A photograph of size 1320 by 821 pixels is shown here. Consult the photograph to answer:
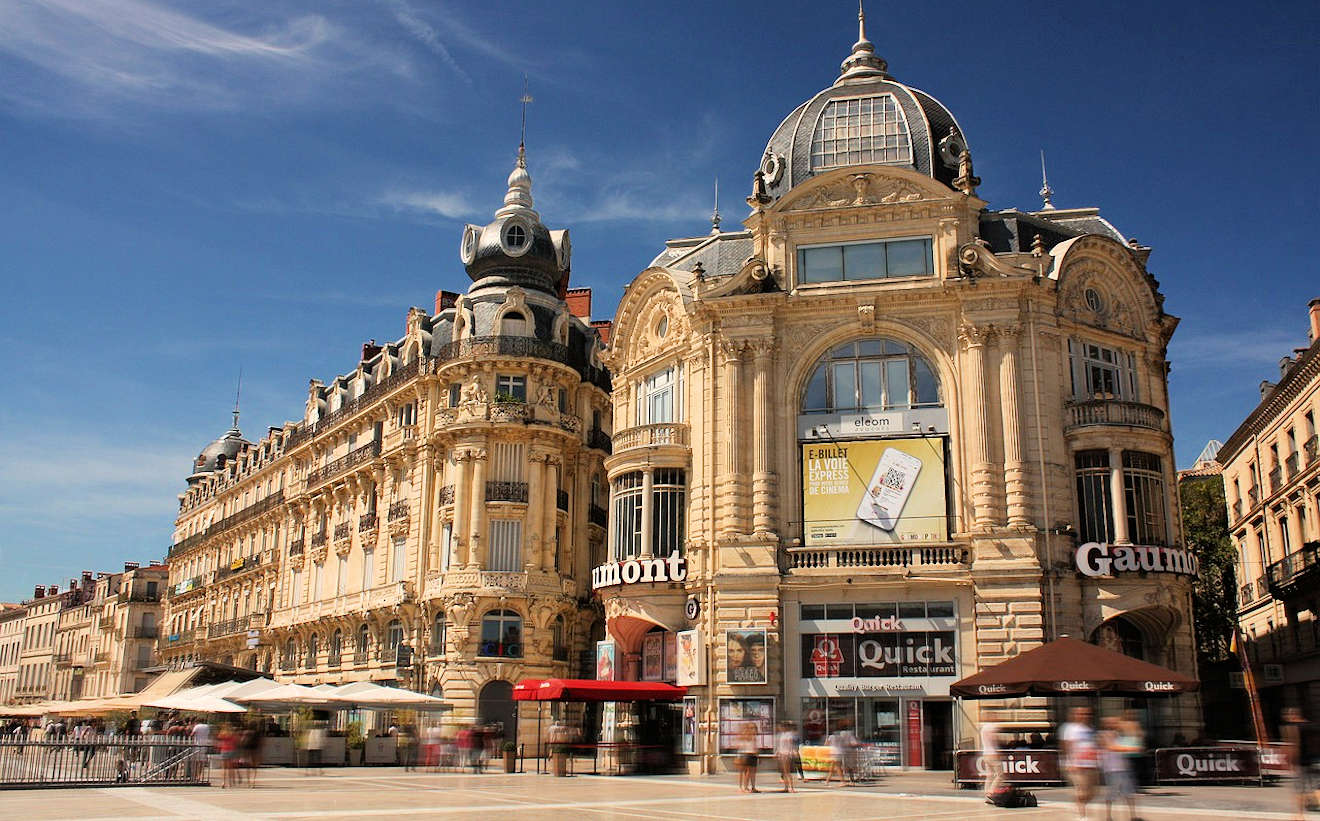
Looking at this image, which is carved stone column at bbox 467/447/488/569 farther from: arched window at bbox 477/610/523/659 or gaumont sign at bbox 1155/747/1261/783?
gaumont sign at bbox 1155/747/1261/783

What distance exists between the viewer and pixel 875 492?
33438 mm

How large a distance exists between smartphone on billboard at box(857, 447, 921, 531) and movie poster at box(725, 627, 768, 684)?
4.55 m

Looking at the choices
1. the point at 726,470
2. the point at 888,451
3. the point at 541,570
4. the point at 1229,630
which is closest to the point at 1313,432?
the point at 1229,630

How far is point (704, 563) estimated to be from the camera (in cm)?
3416

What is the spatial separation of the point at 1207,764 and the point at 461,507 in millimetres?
28173

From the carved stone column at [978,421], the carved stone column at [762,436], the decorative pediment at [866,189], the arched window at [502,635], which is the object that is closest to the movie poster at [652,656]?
the carved stone column at [762,436]

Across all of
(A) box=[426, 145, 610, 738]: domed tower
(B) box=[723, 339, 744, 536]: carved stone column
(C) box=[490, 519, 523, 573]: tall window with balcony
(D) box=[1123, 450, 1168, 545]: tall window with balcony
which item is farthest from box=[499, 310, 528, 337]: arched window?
(D) box=[1123, 450, 1168, 545]: tall window with balcony

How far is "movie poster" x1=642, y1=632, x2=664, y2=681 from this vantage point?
3606 cm

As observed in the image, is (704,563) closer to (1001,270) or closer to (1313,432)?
(1001,270)

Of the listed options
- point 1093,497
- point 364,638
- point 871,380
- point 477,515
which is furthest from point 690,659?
point 364,638

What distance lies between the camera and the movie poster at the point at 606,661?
37000 millimetres

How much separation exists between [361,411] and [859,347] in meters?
27.6

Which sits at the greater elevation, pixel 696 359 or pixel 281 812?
pixel 696 359

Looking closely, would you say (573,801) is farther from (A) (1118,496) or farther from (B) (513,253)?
(B) (513,253)
